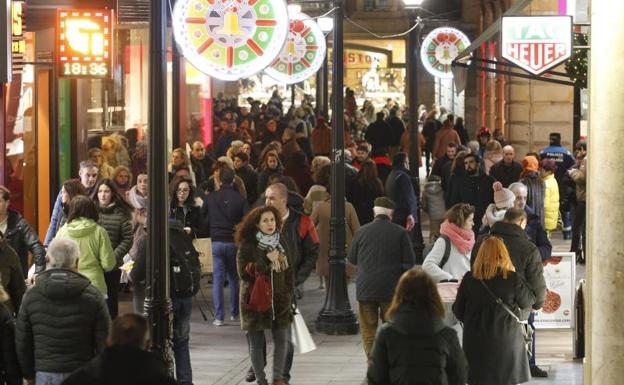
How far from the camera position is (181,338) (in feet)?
40.9

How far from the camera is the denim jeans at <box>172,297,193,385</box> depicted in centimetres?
1245

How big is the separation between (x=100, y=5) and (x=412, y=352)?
49.1 ft

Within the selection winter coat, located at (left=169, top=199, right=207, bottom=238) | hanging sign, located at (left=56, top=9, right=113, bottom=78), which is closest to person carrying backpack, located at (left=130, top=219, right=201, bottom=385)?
winter coat, located at (left=169, top=199, right=207, bottom=238)

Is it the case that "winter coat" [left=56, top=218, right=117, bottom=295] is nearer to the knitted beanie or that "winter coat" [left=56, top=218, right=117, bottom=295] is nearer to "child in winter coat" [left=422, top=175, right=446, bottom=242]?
the knitted beanie

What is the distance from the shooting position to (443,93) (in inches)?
2473

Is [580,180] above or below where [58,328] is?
above

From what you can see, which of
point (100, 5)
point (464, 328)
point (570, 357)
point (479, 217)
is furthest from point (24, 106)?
point (464, 328)

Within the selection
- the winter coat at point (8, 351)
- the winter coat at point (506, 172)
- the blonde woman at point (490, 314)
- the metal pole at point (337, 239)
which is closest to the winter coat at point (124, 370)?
the winter coat at point (8, 351)

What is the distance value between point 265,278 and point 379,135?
22667 millimetres

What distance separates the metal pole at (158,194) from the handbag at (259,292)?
2306 mm

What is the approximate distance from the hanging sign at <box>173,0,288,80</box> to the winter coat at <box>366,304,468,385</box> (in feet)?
13.9

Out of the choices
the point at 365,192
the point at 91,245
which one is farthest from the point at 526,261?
the point at 365,192

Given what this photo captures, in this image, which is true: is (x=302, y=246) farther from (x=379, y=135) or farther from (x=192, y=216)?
(x=379, y=135)

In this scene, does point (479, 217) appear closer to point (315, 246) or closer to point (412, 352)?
point (315, 246)
